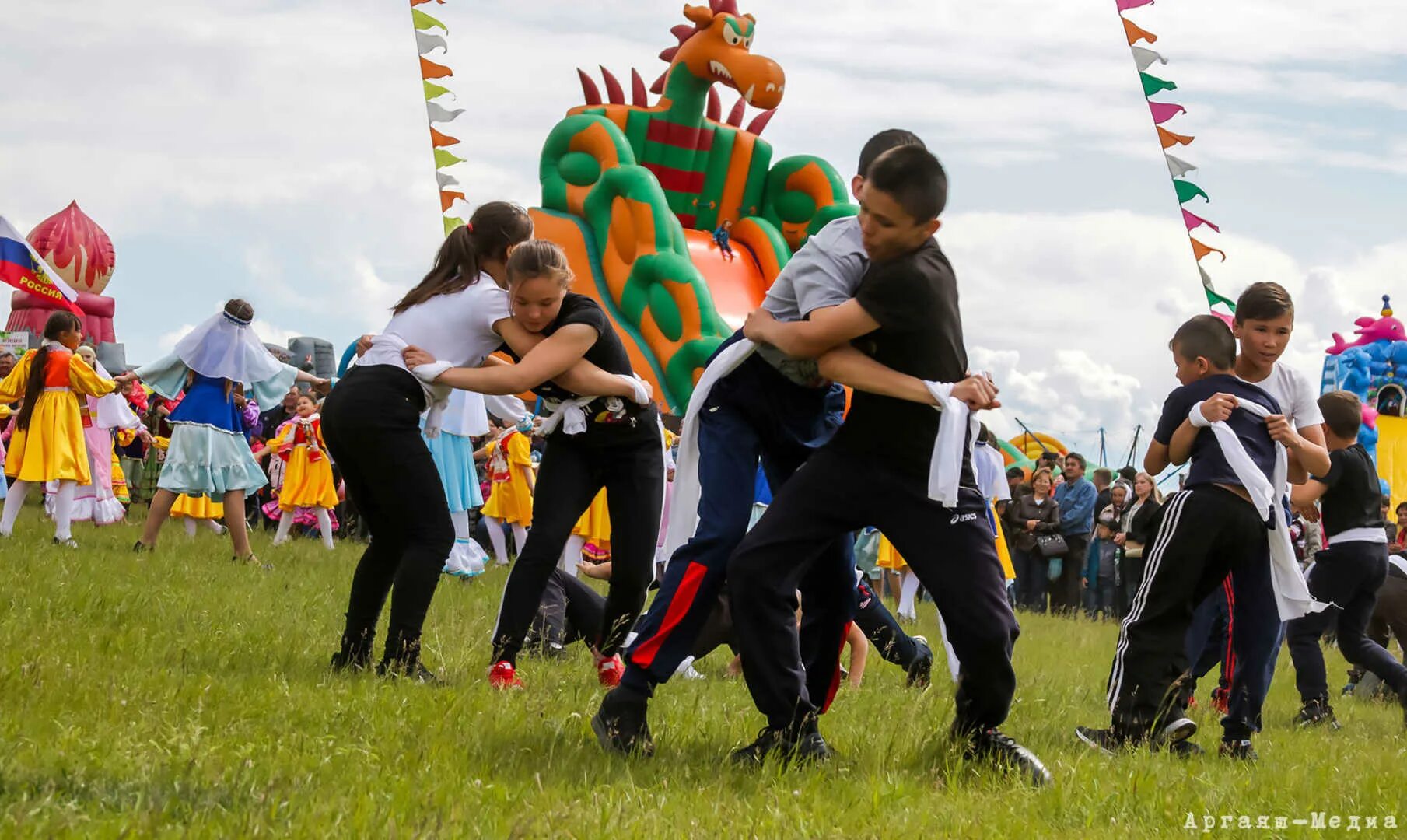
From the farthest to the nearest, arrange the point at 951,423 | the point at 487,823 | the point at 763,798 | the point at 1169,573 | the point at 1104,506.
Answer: the point at 1104,506, the point at 1169,573, the point at 951,423, the point at 763,798, the point at 487,823

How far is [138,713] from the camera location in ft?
12.7

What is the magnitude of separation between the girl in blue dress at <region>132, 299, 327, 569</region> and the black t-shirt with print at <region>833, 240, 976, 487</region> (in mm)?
6788

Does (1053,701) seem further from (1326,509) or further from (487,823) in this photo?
(487,823)

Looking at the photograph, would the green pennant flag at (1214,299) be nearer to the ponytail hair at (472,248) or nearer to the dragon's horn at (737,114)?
the dragon's horn at (737,114)

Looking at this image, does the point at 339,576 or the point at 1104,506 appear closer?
the point at 339,576

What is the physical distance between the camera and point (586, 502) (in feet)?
17.0

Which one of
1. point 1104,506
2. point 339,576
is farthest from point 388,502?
point 1104,506

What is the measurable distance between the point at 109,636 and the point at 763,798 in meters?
3.11

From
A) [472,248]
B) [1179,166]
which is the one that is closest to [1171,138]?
[1179,166]

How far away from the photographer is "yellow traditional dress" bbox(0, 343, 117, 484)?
35.3 feet

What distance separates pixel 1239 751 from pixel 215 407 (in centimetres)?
820

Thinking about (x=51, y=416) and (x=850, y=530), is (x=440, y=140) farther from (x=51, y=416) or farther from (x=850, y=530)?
(x=850, y=530)

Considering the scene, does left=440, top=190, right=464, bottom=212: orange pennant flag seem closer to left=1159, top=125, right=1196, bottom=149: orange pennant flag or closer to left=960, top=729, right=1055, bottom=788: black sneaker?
left=1159, top=125, right=1196, bottom=149: orange pennant flag

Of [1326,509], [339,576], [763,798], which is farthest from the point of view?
[339,576]
